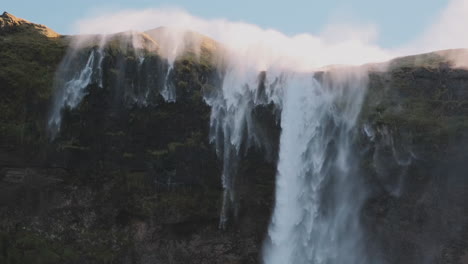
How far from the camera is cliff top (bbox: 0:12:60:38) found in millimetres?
23500

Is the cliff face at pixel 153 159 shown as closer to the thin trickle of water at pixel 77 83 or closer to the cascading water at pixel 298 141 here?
the thin trickle of water at pixel 77 83

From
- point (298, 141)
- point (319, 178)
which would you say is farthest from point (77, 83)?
point (319, 178)

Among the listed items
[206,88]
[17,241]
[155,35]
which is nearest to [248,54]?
[206,88]

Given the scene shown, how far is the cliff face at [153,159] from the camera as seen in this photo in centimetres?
2116

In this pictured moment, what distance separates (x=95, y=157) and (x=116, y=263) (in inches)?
177

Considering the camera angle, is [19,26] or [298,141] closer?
[298,141]

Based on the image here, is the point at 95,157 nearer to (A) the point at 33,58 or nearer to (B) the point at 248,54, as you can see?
(A) the point at 33,58

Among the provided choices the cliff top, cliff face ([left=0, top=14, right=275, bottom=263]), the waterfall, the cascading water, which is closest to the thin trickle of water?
the cascading water

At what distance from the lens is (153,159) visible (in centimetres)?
2245

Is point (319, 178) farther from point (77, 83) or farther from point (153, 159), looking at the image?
point (77, 83)

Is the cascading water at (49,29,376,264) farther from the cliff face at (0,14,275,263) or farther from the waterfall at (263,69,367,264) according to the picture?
the cliff face at (0,14,275,263)

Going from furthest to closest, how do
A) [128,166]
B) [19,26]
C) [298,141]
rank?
[19,26], [298,141], [128,166]

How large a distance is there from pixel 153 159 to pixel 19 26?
28.7 ft

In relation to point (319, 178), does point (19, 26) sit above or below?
above
